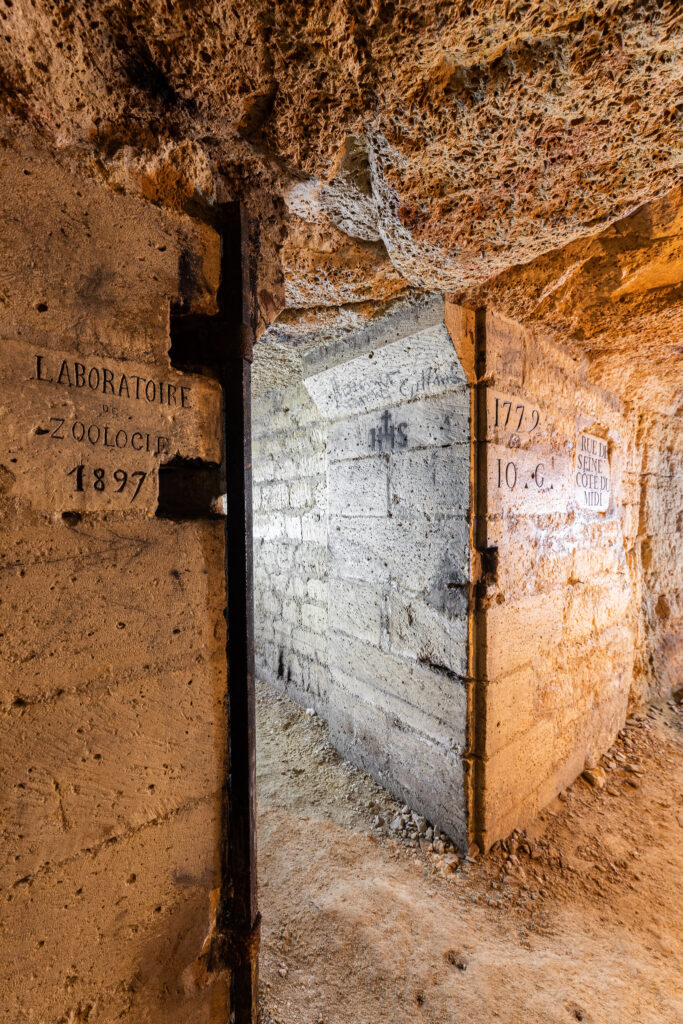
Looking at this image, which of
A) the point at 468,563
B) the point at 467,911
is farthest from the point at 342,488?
the point at 467,911

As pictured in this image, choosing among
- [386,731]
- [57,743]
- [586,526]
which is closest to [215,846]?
[57,743]

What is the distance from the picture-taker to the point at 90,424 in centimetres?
105

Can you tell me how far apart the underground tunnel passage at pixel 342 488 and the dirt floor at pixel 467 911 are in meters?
0.01

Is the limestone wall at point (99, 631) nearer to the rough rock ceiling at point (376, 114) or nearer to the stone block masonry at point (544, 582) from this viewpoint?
the rough rock ceiling at point (376, 114)

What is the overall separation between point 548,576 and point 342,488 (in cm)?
131

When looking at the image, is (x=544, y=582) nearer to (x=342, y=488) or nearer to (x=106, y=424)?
(x=342, y=488)

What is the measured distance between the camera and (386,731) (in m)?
2.56

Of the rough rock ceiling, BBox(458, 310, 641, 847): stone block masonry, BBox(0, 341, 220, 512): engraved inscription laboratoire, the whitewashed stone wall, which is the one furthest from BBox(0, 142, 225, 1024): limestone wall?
the whitewashed stone wall

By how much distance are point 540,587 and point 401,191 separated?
6.61ft

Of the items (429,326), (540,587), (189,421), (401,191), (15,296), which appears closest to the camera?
(15,296)

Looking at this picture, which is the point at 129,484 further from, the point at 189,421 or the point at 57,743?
the point at 57,743

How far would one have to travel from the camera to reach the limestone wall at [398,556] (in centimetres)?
217

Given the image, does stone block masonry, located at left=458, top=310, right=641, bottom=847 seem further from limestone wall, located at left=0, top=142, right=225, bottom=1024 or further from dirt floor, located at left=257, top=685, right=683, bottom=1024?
limestone wall, located at left=0, top=142, right=225, bottom=1024

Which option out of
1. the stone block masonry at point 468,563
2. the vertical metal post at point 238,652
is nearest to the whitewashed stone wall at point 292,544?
the stone block masonry at point 468,563
